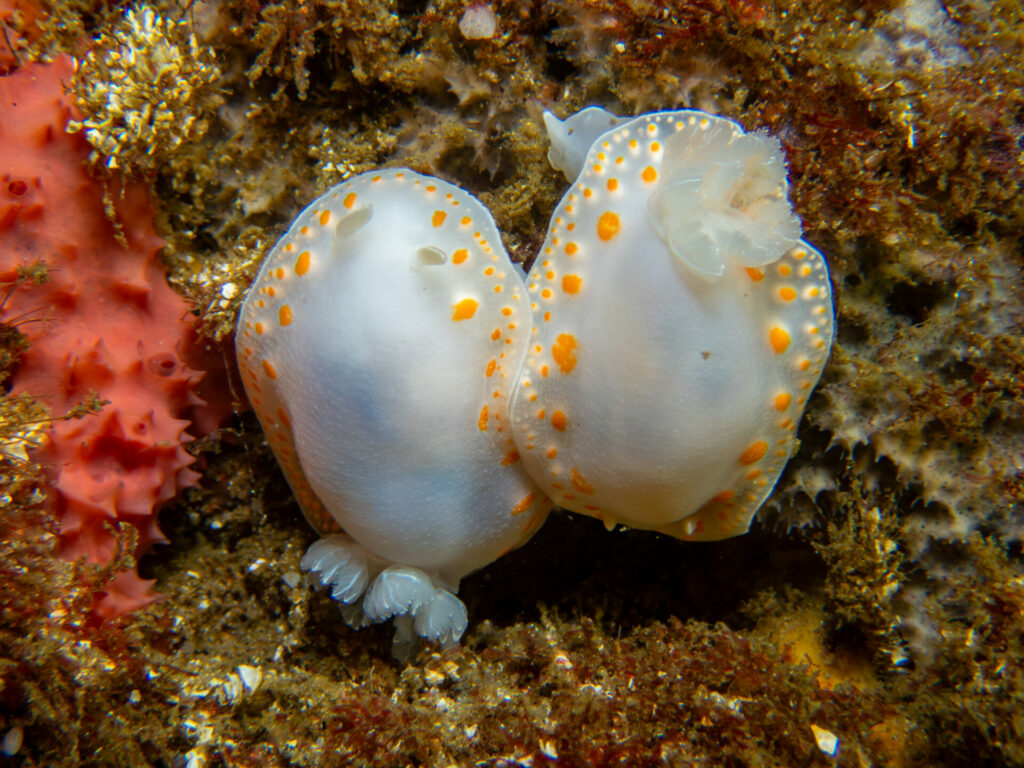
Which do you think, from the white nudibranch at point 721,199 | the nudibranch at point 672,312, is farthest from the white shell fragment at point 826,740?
the white nudibranch at point 721,199

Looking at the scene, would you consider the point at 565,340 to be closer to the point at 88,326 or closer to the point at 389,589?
the point at 389,589

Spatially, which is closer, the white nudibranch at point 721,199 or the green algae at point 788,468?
the white nudibranch at point 721,199

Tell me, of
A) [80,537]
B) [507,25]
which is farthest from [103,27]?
[80,537]

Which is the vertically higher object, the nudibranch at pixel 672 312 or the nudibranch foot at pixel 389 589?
the nudibranch at pixel 672 312

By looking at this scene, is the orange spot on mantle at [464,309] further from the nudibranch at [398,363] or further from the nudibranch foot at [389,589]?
the nudibranch foot at [389,589]

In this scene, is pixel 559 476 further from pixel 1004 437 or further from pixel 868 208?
pixel 1004 437
